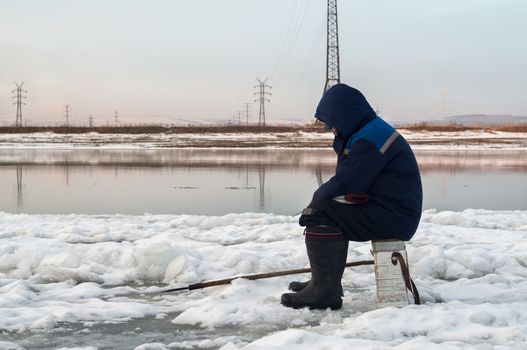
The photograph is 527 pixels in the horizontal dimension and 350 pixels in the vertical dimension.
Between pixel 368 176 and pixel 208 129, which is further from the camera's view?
pixel 208 129

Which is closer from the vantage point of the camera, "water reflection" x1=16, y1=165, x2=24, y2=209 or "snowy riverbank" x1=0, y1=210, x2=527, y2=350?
"snowy riverbank" x1=0, y1=210, x2=527, y2=350

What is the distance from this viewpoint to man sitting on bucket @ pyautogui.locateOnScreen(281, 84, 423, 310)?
419 centimetres

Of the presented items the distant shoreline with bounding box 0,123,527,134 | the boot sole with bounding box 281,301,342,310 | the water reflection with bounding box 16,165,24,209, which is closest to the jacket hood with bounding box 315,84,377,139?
the boot sole with bounding box 281,301,342,310

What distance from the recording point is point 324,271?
4395 millimetres

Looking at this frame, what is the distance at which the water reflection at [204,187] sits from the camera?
36.2ft

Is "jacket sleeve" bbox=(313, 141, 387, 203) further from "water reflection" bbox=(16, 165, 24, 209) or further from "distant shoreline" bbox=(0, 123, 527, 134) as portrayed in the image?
"distant shoreline" bbox=(0, 123, 527, 134)

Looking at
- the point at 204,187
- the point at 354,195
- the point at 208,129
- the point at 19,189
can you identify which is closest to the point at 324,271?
the point at 354,195

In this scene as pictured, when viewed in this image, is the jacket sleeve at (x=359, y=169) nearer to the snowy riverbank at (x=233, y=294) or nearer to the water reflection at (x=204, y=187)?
the snowy riverbank at (x=233, y=294)

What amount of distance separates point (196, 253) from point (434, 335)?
2.94 m

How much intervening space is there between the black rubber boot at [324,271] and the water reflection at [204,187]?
5.79 m

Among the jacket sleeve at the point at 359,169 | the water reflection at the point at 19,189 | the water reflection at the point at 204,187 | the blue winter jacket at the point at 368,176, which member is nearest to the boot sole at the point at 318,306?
the blue winter jacket at the point at 368,176

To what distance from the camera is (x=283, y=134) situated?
2016 inches

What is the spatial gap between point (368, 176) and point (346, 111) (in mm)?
485

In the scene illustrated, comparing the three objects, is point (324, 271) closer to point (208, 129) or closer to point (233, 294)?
point (233, 294)
